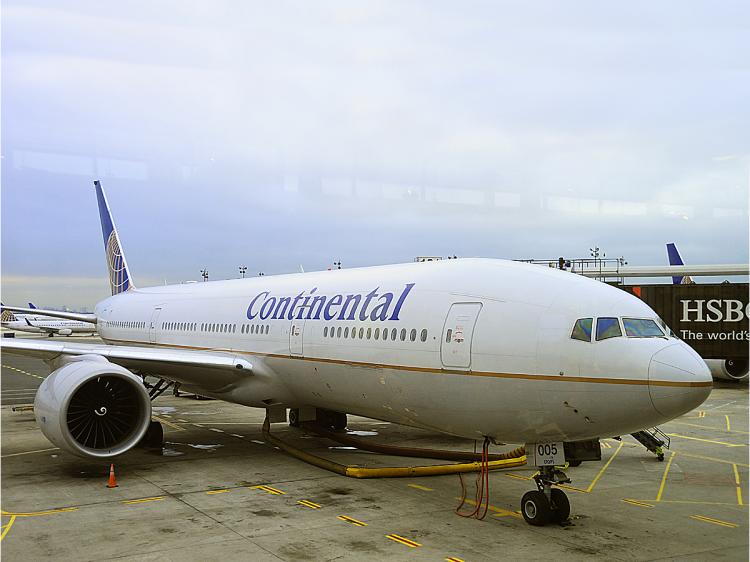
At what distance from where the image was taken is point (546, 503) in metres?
9.98

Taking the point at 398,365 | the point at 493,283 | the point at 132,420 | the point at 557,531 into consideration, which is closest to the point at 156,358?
the point at 132,420

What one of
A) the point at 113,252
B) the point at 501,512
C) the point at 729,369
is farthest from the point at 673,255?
the point at 501,512

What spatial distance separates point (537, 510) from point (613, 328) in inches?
108

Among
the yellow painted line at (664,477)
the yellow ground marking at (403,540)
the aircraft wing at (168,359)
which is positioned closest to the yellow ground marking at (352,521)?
the yellow ground marking at (403,540)

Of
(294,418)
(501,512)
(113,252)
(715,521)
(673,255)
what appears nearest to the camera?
(715,521)

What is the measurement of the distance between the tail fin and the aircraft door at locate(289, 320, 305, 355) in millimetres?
14971

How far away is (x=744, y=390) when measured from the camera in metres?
29.8

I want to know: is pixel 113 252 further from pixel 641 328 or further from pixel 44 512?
pixel 641 328

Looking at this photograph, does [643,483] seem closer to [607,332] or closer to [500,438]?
[500,438]

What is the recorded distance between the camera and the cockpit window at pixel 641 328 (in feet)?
30.3

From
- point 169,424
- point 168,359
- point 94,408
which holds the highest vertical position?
point 168,359

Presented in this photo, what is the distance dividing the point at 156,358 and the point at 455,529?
825 cm

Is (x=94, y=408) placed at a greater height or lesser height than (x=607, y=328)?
lesser

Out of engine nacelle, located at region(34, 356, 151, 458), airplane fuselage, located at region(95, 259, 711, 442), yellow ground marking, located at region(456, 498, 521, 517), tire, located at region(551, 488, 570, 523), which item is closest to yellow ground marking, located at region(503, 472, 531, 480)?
yellow ground marking, located at region(456, 498, 521, 517)
